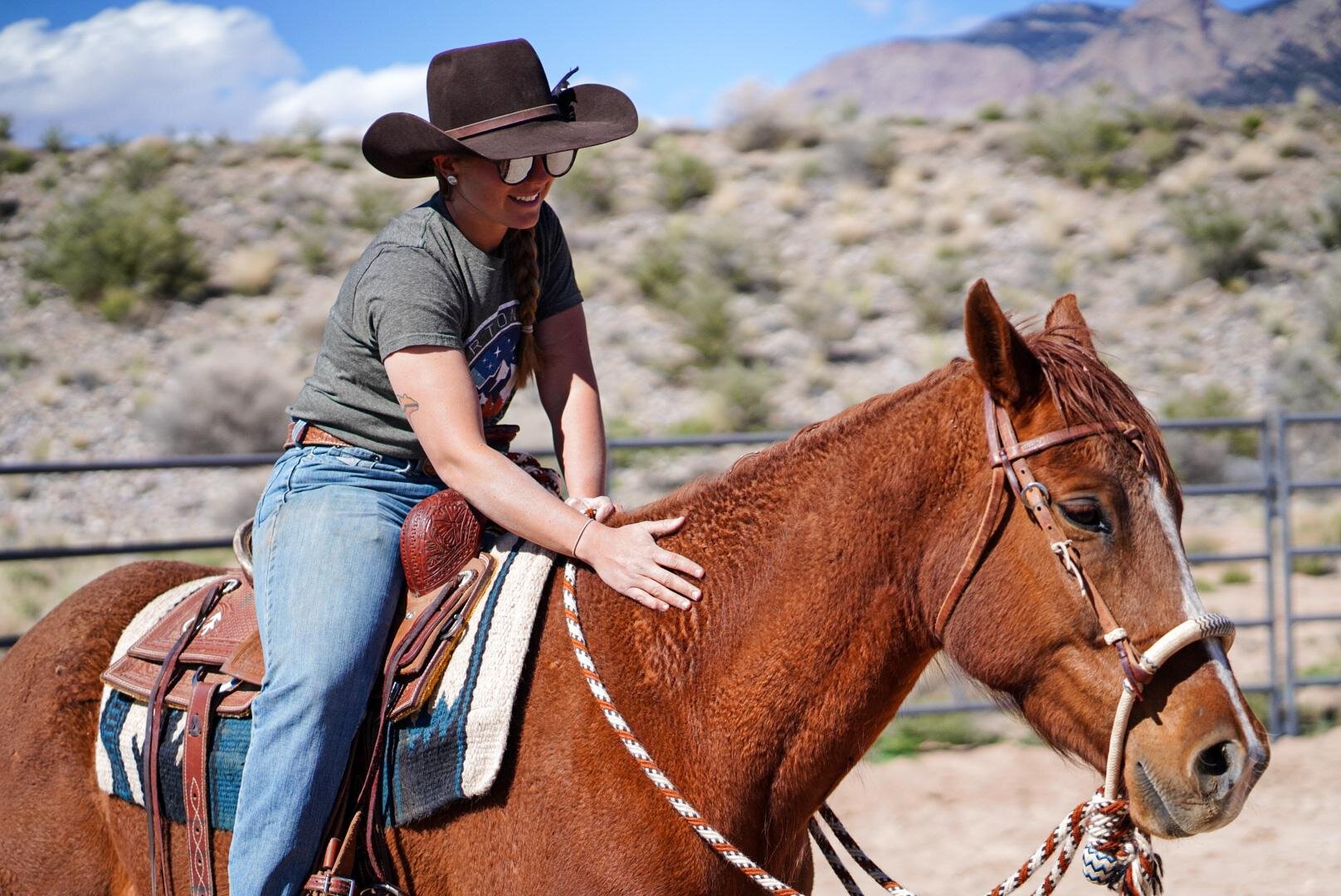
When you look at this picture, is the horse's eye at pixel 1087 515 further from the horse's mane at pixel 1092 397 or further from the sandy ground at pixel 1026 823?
the sandy ground at pixel 1026 823

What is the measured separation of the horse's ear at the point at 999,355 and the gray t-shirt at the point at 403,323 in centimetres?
111

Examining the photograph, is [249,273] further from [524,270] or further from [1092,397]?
[1092,397]

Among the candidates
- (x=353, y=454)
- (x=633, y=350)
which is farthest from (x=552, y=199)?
(x=353, y=454)

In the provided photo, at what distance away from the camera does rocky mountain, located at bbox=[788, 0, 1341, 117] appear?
3425cm

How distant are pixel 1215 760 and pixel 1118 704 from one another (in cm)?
19

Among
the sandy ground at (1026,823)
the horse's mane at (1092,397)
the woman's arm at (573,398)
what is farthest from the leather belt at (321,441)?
the sandy ground at (1026,823)

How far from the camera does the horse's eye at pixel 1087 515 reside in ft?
7.04

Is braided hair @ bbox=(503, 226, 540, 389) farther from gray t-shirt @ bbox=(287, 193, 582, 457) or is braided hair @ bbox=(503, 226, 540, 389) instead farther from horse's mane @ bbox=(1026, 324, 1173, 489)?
horse's mane @ bbox=(1026, 324, 1173, 489)

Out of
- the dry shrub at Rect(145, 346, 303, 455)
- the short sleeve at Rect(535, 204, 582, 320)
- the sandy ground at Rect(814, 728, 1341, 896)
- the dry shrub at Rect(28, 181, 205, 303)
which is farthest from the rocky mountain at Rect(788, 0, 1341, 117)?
the short sleeve at Rect(535, 204, 582, 320)

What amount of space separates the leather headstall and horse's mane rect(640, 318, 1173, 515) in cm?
3

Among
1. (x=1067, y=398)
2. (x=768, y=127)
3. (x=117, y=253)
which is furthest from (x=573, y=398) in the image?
(x=768, y=127)

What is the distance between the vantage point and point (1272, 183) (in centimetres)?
2573

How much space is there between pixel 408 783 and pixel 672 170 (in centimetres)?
2585

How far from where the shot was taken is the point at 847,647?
2326 mm
